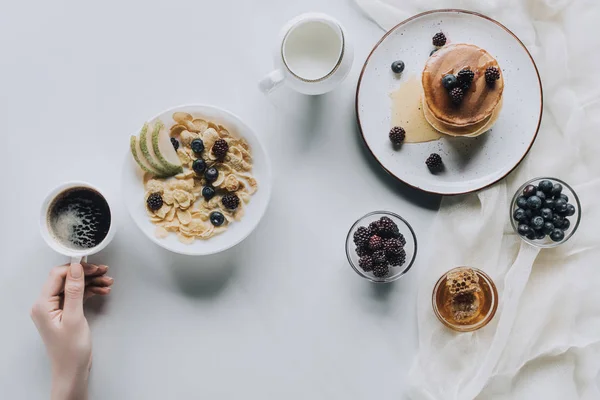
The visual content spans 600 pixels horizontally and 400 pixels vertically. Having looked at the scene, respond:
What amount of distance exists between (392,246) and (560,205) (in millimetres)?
454

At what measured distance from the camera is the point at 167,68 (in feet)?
5.74

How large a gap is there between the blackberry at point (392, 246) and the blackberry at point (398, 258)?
1 centimetres

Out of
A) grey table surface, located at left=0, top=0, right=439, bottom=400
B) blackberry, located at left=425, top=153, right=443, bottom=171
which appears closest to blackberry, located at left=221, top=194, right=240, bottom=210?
grey table surface, located at left=0, top=0, right=439, bottom=400

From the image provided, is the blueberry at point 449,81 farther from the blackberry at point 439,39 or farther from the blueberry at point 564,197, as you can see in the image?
the blueberry at point 564,197

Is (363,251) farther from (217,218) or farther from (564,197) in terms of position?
(564,197)

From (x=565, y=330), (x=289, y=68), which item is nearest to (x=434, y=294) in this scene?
(x=565, y=330)

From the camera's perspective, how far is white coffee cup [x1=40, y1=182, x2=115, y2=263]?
1615mm

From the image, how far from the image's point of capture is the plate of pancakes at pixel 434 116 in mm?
1675

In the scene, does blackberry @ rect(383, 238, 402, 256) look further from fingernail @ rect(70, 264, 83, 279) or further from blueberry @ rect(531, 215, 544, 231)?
fingernail @ rect(70, 264, 83, 279)

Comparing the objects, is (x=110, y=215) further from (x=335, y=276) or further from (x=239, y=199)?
(x=335, y=276)

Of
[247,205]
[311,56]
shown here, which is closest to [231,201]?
[247,205]

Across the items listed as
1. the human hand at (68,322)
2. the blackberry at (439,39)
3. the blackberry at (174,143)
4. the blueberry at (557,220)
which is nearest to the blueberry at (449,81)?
the blackberry at (439,39)

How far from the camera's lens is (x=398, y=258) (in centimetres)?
161

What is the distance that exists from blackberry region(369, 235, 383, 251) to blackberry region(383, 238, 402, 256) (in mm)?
13
